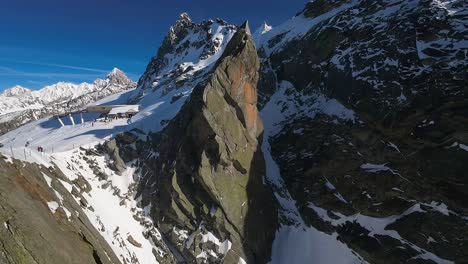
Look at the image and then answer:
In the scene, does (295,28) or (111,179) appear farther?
(295,28)

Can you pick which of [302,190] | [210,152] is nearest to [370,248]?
[302,190]

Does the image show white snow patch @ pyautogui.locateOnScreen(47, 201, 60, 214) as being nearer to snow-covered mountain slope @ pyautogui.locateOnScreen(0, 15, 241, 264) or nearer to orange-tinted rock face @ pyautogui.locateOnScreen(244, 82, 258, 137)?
snow-covered mountain slope @ pyautogui.locateOnScreen(0, 15, 241, 264)

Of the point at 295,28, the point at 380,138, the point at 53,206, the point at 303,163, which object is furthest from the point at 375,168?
the point at 295,28

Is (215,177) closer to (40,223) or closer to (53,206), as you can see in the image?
(53,206)

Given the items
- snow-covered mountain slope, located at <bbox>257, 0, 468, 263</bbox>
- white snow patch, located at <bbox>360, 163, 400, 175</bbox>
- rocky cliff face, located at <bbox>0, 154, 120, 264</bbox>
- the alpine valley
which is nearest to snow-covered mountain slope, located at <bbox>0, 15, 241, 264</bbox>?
the alpine valley

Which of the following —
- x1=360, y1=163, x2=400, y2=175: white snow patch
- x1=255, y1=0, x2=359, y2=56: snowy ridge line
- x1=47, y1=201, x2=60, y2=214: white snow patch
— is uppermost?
x1=255, y1=0, x2=359, y2=56: snowy ridge line

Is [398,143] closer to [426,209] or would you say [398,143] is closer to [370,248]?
[426,209]
